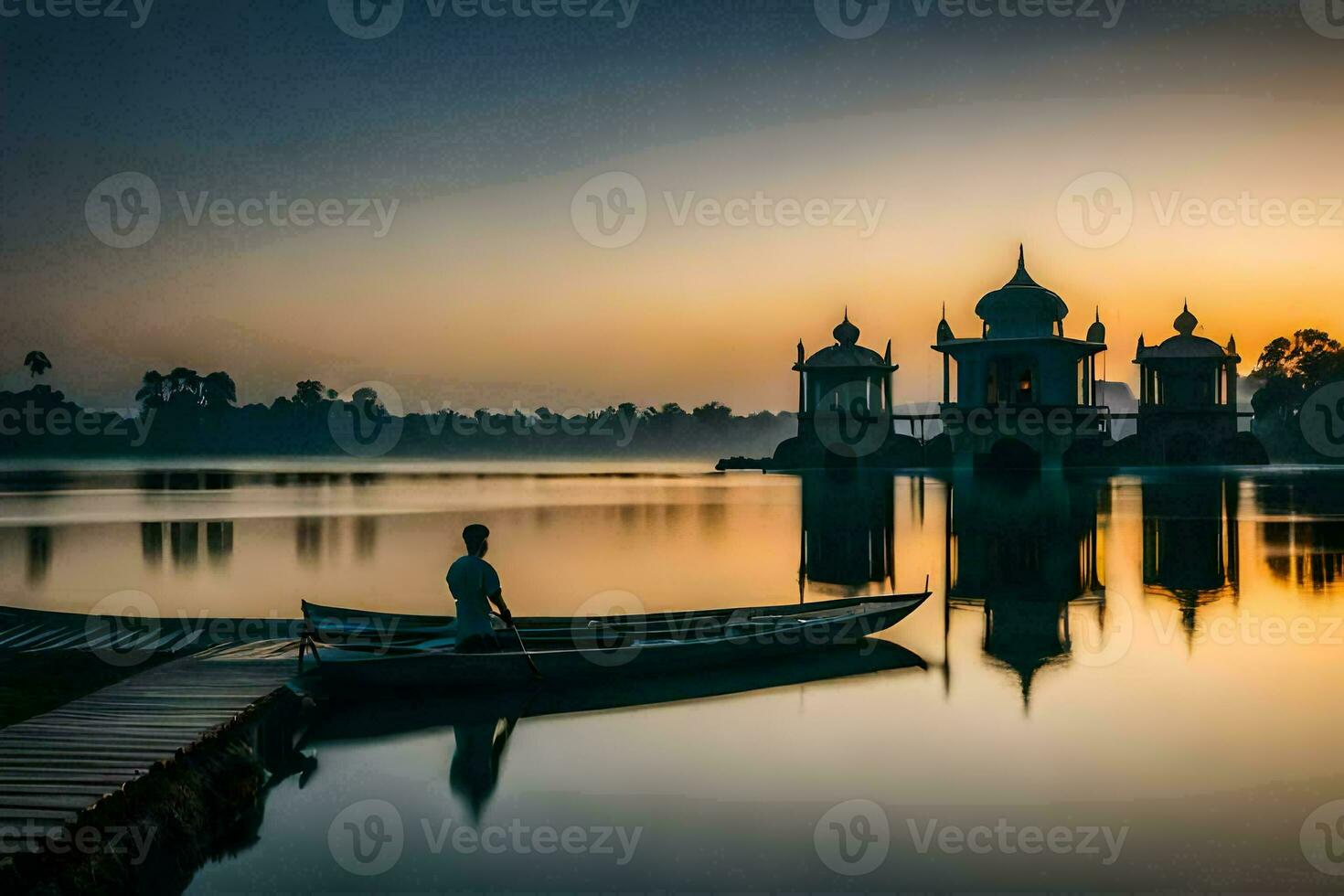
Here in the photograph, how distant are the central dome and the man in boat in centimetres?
6749

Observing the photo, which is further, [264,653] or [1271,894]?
[264,653]

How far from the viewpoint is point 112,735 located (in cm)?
914

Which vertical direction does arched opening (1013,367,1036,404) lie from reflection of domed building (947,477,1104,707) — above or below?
above

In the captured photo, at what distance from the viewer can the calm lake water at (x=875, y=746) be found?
844 cm

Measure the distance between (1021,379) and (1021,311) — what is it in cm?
444

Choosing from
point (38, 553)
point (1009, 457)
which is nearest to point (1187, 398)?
point (1009, 457)

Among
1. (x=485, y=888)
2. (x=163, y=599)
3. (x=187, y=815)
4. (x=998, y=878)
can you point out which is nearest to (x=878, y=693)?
(x=998, y=878)

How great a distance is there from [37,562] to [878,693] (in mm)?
24213

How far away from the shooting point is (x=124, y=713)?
995 cm

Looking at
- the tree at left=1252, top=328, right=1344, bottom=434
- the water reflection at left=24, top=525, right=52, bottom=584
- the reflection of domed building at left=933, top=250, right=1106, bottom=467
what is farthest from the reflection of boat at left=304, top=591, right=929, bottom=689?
the tree at left=1252, top=328, right=1344, bottom=434

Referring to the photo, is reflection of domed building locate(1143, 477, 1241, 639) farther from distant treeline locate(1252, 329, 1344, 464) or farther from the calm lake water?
distant treeline locate(1252, 329, 1344, 464)

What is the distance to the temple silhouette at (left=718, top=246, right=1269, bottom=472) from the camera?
75.5m

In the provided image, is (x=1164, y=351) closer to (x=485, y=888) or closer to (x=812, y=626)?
(x=812, y=626)

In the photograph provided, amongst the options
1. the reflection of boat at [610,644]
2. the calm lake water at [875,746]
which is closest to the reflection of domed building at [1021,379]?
the calm lake water at [875,746]
